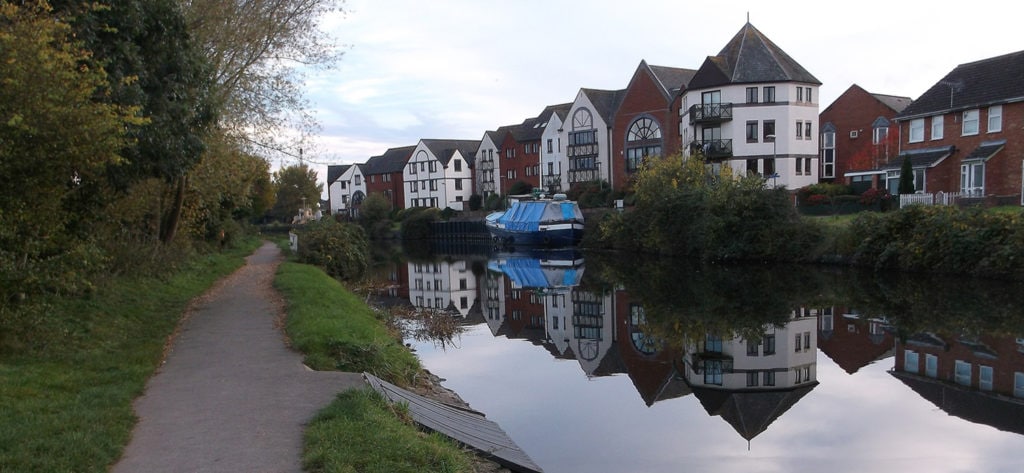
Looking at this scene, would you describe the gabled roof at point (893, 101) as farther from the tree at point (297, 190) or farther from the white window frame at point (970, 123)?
the tree at point (297, 190)

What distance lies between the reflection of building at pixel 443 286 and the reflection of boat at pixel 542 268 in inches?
80.9

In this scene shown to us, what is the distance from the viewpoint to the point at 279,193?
84.7 m

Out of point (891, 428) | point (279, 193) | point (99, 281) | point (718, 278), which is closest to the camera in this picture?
point (891, 428)

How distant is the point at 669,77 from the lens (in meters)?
60.8

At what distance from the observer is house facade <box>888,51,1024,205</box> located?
1390 inches

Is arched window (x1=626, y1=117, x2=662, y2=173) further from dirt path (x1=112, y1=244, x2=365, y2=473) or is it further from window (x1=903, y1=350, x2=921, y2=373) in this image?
dirt path (x1=112, y1=244, x2=365, y2=473)

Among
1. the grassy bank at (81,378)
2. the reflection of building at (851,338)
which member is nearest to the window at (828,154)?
the reflection of building at (851,338)

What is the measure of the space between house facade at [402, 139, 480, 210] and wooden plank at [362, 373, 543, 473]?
253ft

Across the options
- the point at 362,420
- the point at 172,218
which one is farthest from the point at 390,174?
the point at 362,420

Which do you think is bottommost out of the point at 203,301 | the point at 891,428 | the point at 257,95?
the point at 891,428

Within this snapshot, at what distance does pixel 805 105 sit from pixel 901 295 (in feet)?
102

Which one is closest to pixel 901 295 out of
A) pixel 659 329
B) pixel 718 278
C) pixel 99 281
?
pixel 718 278

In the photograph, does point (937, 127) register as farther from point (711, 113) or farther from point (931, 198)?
point (711, 113)

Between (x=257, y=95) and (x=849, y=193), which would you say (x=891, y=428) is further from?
(x=849, y=193)
